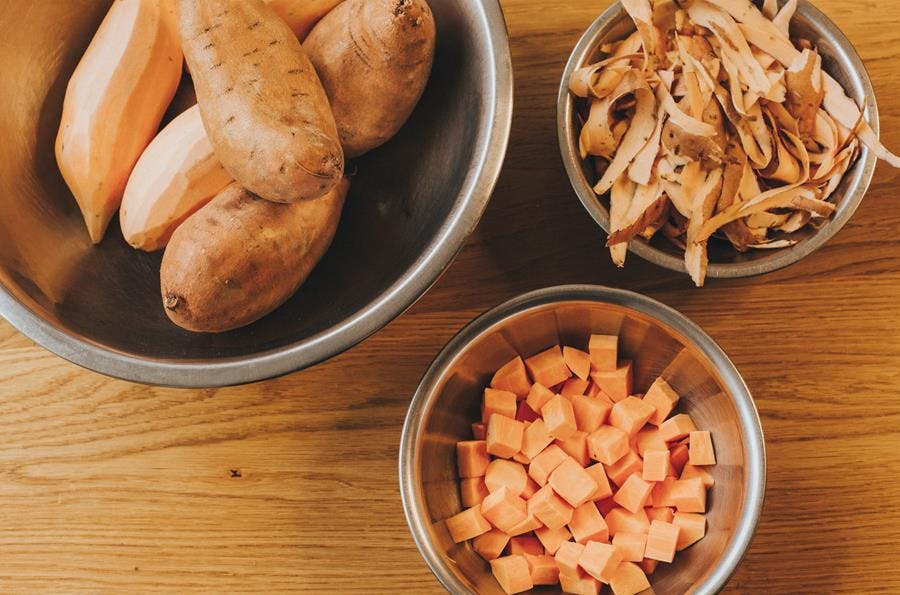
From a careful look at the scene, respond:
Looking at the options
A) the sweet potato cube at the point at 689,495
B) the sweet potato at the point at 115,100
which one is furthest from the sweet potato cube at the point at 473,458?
the sweet potato at the point at 115,100

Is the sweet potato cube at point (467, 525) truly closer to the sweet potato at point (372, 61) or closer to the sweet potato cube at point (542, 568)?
the sweet potato cube at point (542, 568)

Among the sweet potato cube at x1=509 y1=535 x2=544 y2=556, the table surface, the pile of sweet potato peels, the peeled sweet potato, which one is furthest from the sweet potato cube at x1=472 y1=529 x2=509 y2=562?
the peeled sweet potato

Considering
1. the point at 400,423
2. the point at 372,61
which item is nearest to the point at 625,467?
the point at 400,423

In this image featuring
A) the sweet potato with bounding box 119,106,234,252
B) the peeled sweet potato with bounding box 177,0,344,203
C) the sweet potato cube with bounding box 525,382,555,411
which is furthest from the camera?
the sweet potato cube with bounding box 525,382,555,411

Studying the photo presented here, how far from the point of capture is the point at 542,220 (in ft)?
3.33

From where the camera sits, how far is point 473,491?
0.92m

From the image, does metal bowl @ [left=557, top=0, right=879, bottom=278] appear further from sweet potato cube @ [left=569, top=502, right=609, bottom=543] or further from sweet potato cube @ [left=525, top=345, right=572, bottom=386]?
sweet potato cube @ [left=569, top=502, right=609, bottom=543]

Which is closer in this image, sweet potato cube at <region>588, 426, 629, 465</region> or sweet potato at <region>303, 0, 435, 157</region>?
sweet potato at <region>303, 0, 435, 157</region>

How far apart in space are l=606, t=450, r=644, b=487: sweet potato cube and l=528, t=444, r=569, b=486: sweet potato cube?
0.20ft

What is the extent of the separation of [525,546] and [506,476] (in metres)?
0.09

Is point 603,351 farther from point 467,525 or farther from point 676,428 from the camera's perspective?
point 467,525

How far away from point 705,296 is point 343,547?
0.55 m

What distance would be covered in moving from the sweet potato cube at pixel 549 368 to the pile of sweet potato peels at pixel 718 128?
5.3 inches

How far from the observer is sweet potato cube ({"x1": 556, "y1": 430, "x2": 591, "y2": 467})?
0.91 meters
